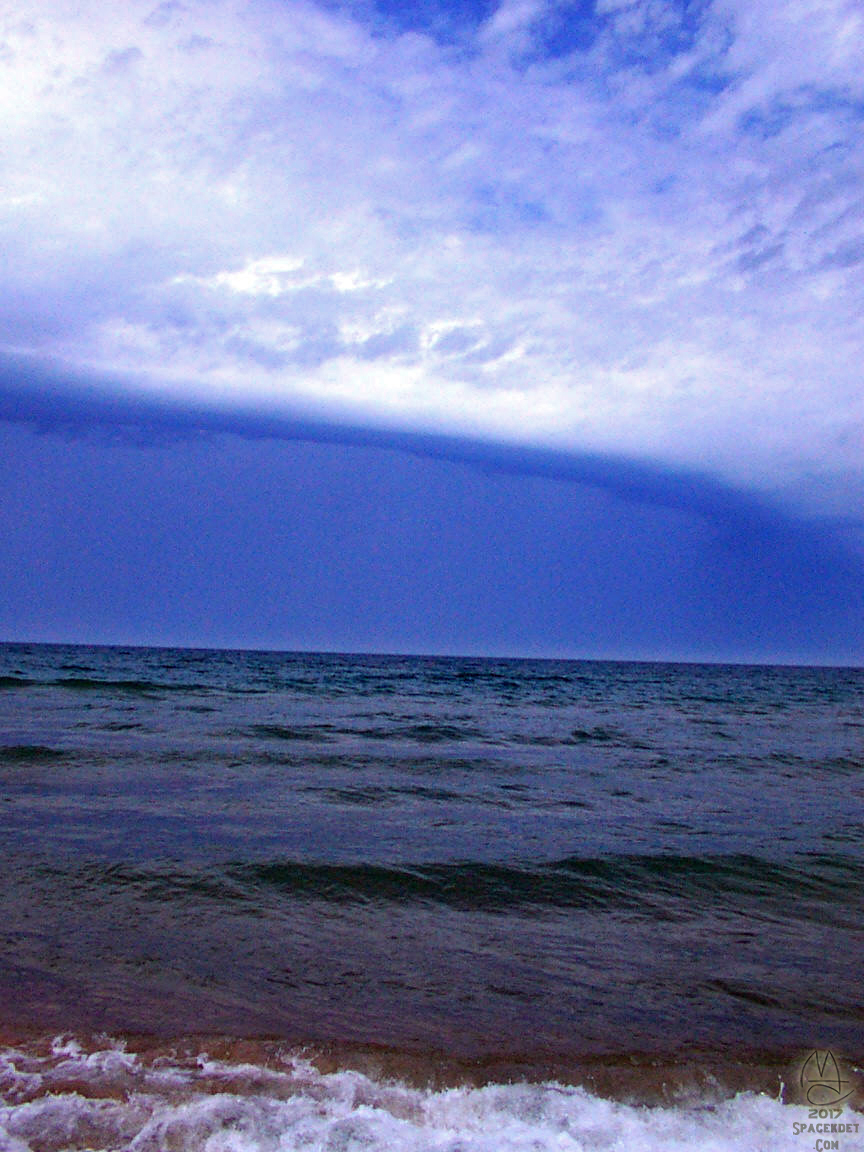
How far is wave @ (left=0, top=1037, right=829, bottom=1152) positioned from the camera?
3.20 metres

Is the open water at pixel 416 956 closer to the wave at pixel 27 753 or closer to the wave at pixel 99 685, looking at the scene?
the wave at pixel 27 753

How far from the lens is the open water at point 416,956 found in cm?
347

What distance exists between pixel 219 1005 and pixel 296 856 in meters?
3.04

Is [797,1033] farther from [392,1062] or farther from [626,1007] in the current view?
[392,1062]

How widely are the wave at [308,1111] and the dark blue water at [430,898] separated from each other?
37 cm

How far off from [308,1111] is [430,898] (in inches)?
129

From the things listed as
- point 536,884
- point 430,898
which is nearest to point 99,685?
point 430,898

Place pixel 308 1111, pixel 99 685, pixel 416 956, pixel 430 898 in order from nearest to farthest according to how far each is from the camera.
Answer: pixel 308 1111 < pixel 416 956 < pixel 430 898 < pixel 99 685

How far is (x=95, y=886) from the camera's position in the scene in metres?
6.45

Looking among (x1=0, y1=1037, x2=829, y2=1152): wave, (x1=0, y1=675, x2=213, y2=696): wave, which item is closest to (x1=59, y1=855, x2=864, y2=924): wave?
(x1=0, y1=1037, x2=829, y2=1152): wave

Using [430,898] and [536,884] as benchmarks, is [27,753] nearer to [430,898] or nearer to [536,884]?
[430,898]

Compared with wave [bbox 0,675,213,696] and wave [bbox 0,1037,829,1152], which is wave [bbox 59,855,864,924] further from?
wave [bbox 0,675,213,696]

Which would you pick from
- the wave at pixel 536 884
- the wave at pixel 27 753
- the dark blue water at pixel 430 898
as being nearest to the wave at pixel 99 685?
the wave at pixel 27 753

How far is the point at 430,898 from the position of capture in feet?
21.7
